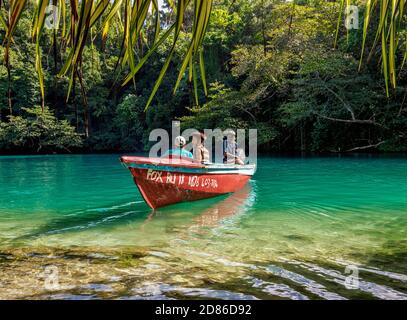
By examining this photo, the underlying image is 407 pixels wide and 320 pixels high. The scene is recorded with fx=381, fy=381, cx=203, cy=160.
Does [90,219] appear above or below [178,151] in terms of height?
below

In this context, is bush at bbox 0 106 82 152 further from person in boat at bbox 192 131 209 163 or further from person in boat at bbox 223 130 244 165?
person in boat at bbox 192 131 209 163

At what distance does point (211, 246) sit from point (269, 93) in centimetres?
2103

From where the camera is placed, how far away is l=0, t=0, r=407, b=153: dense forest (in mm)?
19453

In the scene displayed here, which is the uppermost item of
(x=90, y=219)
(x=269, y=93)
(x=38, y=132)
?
(x=269, y=93)

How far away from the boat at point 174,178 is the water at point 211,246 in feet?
0.86

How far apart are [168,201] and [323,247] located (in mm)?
3860

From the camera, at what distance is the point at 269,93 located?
81.3 feet

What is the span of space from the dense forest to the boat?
21.9 feet

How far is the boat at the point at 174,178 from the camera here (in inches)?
291

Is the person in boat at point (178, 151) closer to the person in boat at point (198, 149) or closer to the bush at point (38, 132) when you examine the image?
the person in boat at point (198, 149)

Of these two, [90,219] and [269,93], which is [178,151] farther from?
[269,93]

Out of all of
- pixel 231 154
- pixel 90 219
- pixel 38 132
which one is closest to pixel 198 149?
pixel 231 154
